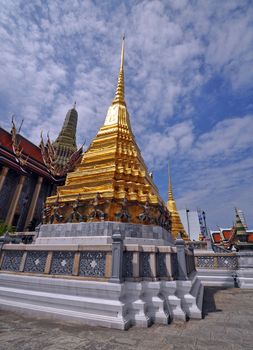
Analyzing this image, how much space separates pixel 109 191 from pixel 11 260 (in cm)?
508

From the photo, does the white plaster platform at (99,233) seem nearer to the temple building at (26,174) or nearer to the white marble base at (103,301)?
the white marble base at (103,301)

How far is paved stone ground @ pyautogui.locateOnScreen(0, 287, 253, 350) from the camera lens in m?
4.05

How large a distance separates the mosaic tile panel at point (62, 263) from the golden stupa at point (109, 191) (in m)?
3.25

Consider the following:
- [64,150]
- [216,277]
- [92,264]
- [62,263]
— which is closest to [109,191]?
[62,263]

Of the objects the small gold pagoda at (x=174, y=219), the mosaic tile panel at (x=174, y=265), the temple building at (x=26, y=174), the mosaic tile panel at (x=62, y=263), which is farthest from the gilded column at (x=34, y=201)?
the mosaic tile panel at (x=174, y=265)

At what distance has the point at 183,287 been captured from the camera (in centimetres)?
652

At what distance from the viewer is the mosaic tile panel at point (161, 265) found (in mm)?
6660

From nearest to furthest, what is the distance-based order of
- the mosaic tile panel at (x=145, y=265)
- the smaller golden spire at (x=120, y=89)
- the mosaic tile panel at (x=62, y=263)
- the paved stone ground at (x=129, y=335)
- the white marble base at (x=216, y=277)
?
the paved stone ground at (x=129, y=335), the mosaic tile panel at (x=145, y=265), the mosaic tile panel at (x=62, y=263), the white marble base at (x=216, y=277), the smaller golden spire at (x=120, y=89)

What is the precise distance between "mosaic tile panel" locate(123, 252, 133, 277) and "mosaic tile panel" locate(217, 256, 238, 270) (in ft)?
30.2

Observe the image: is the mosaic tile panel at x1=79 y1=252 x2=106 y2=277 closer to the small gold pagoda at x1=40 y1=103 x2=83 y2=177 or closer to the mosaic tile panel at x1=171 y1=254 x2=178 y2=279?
the mosaic tile panel at x1=171 y1=254 x2=178 y2=279

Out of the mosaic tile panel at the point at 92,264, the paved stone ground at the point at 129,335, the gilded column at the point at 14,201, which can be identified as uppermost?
the gilded column at the point at 14,201

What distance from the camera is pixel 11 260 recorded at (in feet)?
25.4

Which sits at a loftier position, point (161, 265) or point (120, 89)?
point (120, 89)

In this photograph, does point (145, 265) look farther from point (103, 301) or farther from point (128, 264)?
point (103, 301)
